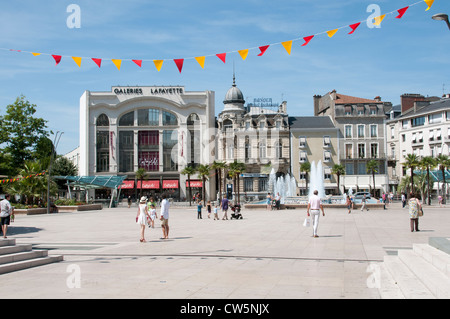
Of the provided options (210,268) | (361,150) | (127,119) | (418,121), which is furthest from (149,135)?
(210,268)

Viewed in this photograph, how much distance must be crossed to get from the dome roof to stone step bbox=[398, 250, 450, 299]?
6351cm

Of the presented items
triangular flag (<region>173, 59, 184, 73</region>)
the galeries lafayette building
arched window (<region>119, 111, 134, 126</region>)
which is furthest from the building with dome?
triangular flag (<region>173, 59, 184, 73</region>)

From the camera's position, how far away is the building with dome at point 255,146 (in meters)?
67.3

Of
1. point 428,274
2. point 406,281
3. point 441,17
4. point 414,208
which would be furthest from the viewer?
point 414,208

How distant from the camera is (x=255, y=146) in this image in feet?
225

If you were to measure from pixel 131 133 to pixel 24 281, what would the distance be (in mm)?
61872

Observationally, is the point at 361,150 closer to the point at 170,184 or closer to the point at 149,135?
the point at 170,184

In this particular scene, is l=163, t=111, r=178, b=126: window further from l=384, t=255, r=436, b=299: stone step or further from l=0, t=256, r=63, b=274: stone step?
l=384, t=255, r=436, b=299: stone step

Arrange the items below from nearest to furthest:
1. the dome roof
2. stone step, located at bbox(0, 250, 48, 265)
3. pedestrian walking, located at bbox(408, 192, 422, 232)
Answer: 1. stone step, located at bbox(0, 250, 48, 265)
2. pedestrian walking, located at bbox(408, 192, 422, 232)
3. the dome roof

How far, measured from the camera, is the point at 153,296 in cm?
741

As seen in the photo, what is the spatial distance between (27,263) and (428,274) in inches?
321

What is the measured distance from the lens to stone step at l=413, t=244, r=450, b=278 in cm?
764

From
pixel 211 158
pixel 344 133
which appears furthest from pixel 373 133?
pixel 211 158

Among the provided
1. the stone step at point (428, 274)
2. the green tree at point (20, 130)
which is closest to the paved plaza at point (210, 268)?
the stone step at point (428, 274)
